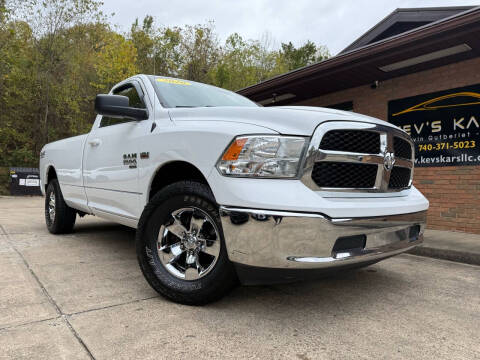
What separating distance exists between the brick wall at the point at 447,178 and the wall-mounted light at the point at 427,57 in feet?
1.37

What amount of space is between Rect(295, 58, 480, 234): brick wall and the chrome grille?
13.4 ft

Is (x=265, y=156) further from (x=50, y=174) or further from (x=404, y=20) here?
(x=404, y=20)

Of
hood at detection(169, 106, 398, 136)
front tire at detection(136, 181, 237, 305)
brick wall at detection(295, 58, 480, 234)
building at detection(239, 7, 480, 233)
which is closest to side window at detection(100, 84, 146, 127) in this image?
hood at detection(169, 106, 398, 136)

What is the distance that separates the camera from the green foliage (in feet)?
60.6

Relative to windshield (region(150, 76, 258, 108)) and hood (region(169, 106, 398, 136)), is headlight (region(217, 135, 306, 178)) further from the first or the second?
windshield (region(150, 76, 258, 108))

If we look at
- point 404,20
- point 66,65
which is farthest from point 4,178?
point 404,20

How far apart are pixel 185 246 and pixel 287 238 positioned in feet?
2.77

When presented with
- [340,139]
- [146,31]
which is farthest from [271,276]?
[146,31]

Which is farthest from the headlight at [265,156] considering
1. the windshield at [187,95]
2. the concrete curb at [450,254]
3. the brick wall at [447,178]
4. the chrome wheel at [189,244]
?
the brick wall at [447,178]

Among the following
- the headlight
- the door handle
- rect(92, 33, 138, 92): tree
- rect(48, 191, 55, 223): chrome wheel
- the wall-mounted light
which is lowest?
rect(48, 191, 55, 223): chrome wheel

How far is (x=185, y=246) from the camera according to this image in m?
2.50

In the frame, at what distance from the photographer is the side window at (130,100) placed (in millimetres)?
3408

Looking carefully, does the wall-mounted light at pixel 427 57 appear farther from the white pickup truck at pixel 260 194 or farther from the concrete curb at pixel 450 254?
the white pickup truck at pixel 260 194

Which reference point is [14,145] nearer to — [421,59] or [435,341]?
[421,59]
